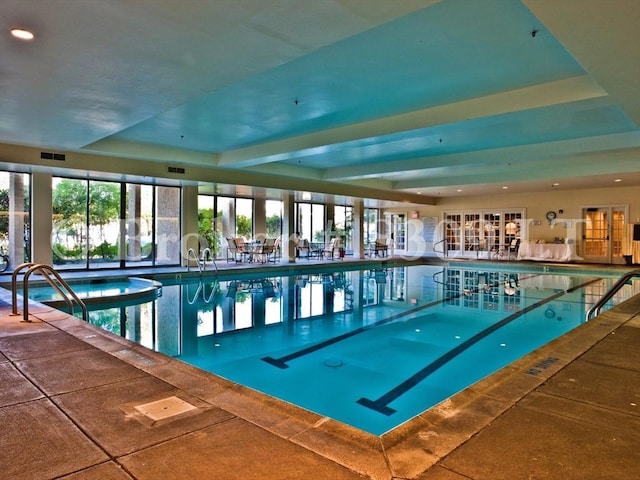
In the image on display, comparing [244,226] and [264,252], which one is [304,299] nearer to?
[264,252]

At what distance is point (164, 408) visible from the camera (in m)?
2.14

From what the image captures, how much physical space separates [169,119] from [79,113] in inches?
63.0

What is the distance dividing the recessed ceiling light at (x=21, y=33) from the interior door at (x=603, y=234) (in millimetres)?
15880

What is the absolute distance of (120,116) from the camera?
5625mm

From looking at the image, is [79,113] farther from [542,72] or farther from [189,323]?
[542,72]

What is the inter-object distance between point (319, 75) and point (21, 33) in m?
2.80

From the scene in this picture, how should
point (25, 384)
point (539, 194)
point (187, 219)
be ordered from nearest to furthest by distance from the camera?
point (25, 384)
point (187, 219)
point (539, 194)

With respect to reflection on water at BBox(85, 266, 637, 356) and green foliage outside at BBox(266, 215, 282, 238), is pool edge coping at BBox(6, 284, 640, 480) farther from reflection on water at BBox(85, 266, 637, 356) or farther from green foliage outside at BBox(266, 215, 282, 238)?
green foliage outside at BBox(266, 215, 282, 238)

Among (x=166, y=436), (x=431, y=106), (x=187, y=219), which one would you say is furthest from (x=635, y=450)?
(x=187, y=219)

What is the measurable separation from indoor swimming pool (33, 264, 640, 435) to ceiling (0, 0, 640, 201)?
2829 mm

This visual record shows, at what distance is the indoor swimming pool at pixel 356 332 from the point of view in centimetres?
387

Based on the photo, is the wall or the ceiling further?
the wall

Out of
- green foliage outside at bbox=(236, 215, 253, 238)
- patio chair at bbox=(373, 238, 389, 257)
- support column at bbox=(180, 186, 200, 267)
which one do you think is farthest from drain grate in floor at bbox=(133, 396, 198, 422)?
patio chair at bbox=(373, 238, 389, 257)

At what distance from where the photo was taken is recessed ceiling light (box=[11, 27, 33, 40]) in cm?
327
